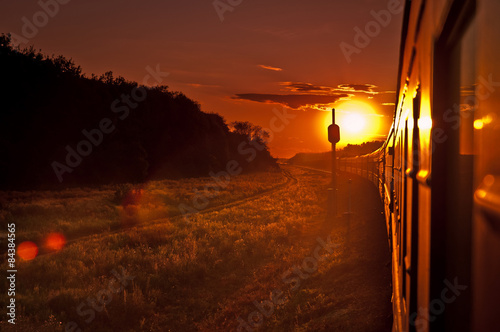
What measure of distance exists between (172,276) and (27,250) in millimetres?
5865

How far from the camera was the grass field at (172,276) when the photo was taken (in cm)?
759

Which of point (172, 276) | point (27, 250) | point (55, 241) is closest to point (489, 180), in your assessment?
point (172, 276)

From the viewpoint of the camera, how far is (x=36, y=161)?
32000 millimetres

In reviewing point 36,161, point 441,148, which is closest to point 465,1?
point 441,148

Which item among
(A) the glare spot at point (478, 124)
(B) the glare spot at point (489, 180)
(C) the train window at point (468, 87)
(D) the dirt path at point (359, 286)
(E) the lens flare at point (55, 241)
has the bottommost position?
(E) the lens flare at point (55, 241)

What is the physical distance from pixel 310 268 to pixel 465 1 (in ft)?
31.1

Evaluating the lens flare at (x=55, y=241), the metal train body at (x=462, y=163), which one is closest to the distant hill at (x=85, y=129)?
the lens flare at (x=55, y=241)

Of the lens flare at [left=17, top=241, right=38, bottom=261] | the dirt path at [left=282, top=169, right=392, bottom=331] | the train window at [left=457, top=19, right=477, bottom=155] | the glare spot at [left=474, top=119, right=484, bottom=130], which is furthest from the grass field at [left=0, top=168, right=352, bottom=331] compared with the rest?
the glare spot at [left=474, top=119, right=484, bottom=130]

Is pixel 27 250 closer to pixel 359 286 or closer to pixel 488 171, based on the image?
pixel 359 286

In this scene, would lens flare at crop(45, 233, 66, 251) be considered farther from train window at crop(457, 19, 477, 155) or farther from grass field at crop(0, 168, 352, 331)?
train window at crop(457, 19, 477, 155)

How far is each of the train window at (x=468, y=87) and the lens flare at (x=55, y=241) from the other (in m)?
13.7

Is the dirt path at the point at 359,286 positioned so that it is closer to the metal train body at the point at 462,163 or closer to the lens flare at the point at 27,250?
the metal train body at the point at 462,163

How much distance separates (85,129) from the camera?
3991cm

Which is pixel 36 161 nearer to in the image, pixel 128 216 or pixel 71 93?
pixel 71 93
